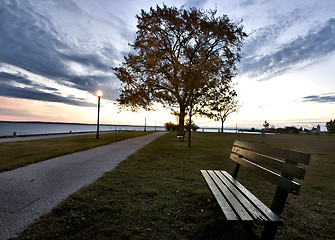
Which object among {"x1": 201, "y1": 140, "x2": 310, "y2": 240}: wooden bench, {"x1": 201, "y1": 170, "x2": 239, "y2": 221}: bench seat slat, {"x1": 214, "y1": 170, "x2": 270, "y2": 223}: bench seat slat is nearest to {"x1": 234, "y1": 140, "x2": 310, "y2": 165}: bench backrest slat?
{"x1": 201, "y1": 140, "x2": 310, "y2": 240}: wooden bench

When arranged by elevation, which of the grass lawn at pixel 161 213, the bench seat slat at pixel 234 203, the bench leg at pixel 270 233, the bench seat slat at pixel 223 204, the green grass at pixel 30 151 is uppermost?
the bench seat slat at pixel 234 203

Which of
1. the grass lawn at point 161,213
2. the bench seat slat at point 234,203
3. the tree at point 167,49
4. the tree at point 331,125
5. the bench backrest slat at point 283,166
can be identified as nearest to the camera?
the bench backrest slat at point 283,166

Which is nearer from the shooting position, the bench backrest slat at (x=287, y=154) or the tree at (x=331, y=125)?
the bench backrest slat at (x=287, y=154)

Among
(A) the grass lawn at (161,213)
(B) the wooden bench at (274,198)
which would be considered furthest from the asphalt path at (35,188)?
(B) the wooden bench at (274,198)

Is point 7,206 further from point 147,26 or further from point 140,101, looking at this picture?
point 147,26

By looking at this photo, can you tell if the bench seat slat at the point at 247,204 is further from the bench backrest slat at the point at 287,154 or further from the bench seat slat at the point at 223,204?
the bench backrest slat at the point at 287,154

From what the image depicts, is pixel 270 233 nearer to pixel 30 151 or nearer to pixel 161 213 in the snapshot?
pixel 161 213

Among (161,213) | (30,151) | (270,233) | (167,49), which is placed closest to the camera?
(270,233)

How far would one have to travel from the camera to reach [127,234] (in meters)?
2.52

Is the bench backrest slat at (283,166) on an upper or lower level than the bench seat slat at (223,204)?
upper

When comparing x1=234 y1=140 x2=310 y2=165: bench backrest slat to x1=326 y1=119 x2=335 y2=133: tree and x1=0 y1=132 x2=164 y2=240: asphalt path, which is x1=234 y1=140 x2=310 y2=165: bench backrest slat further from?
x1=326 y1=119 x2=335 y2=133: tree

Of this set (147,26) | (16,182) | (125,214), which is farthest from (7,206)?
(147,26)

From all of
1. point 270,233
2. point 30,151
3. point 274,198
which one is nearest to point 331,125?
point 274,198

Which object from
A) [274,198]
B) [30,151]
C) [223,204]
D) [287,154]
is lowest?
[30,151]
